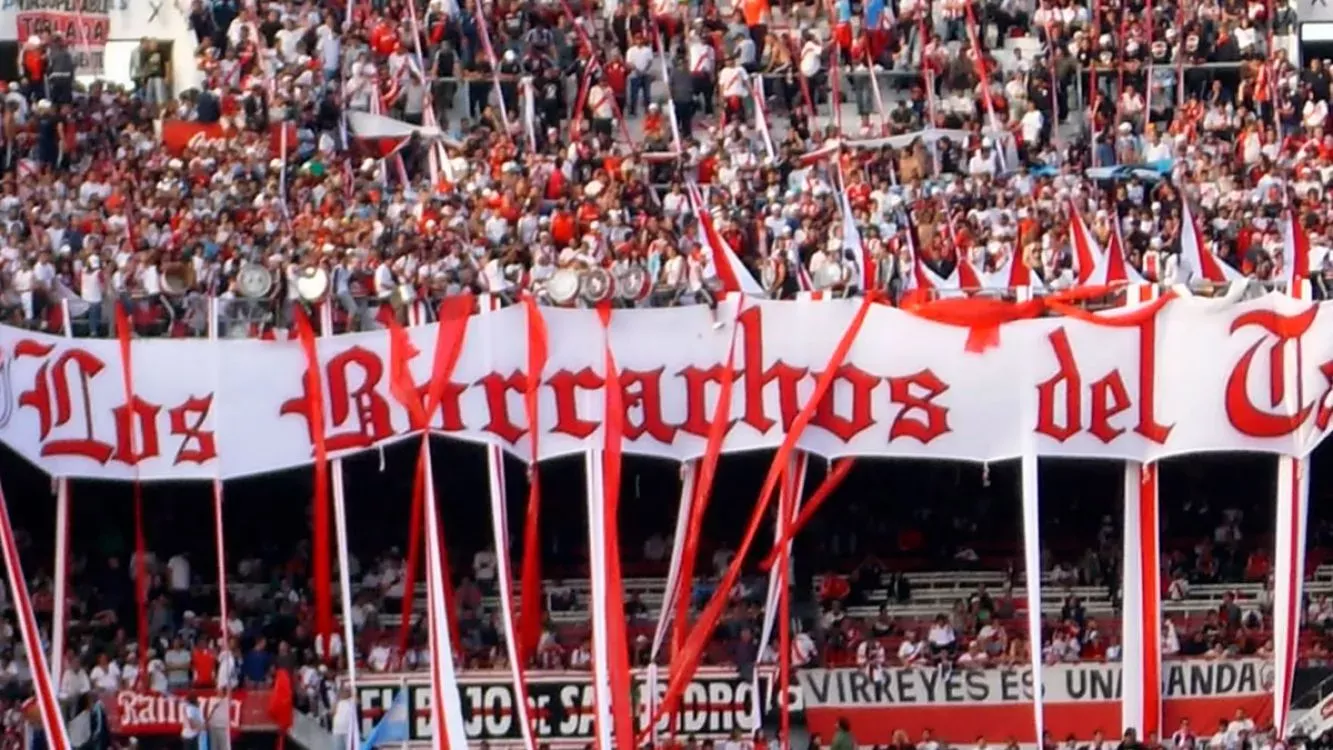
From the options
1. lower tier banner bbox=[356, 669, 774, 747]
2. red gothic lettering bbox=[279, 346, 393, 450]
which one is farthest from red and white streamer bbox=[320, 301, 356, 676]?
lower tier banner bbox=[356, 669, 774, 747]

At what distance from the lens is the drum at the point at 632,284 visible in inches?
1531

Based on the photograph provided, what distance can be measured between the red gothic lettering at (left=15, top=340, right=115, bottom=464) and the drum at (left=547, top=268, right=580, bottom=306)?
389 cm

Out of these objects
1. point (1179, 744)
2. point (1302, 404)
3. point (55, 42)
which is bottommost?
point (1179, 744)

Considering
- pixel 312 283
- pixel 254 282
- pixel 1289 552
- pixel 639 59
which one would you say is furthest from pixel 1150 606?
pixel 639 59

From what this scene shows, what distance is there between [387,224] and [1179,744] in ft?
28.0

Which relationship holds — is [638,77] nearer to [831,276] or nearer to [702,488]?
[831,276]

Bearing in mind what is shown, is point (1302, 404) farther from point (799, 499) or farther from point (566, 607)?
point (566, 607)

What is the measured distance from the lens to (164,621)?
4025 cm

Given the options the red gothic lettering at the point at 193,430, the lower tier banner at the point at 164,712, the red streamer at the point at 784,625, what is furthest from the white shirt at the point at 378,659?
the red streamer at the point at 784,625

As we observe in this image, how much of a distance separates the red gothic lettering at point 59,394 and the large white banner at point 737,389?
0.02 metres

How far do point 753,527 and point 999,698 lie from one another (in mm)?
3198

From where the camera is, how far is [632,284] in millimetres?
38906

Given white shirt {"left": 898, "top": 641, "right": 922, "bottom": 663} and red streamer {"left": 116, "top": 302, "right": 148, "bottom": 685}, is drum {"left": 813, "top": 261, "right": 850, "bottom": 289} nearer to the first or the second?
white shirt {"left": 898, "top": 641, "right": 922, "bottom": 663}

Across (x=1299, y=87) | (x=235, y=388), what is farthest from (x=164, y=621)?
(x=1299, y=87)
